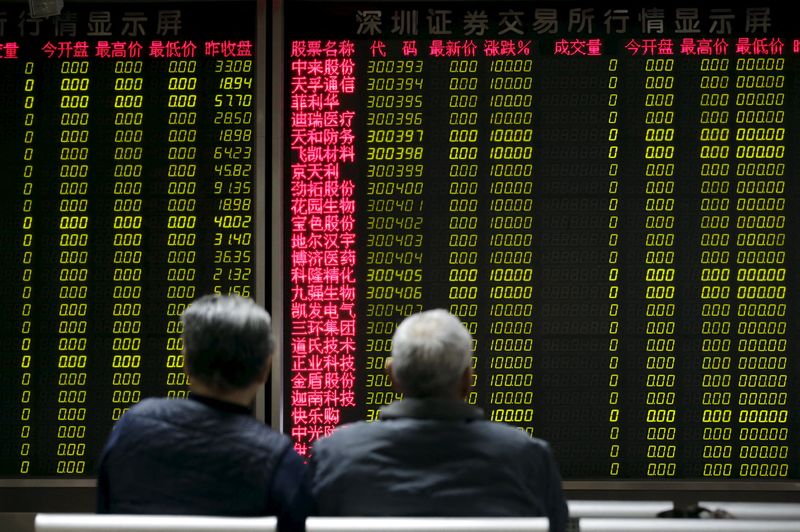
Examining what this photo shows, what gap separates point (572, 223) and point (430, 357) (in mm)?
1500

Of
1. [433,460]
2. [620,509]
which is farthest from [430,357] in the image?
[620,509]

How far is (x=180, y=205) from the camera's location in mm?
3236

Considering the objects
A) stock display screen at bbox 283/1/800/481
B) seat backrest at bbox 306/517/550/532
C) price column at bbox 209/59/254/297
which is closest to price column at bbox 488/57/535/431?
stock display screen at bbox 283/1/800/481

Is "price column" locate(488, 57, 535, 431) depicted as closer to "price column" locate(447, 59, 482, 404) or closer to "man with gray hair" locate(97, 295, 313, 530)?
"price column" locate(447, 59, 482, 404)

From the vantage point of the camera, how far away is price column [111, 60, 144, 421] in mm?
3217

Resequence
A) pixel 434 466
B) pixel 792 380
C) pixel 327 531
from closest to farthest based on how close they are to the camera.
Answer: pixel 327 531, pixel 434 466, pixel 792 380

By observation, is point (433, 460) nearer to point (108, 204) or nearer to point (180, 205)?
point (180, 205)

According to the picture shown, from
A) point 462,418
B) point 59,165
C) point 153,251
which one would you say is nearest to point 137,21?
point 59,165

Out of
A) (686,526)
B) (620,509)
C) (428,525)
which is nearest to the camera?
(428,525)

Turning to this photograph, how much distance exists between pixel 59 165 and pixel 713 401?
2.47m

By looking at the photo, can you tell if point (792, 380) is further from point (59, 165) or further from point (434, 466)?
point (59, 165)

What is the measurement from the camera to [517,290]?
10.4 feet

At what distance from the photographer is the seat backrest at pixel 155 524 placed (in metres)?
1.57

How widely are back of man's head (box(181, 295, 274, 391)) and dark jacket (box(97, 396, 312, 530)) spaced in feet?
0.23
